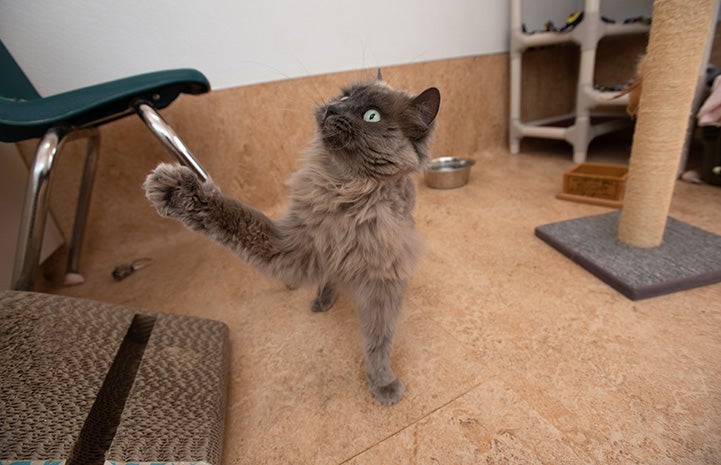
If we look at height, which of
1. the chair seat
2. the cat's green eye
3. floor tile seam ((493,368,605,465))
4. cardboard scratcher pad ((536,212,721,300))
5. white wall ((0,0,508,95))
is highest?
white wall ((0,0,508,95))

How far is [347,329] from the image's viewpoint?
0.87m

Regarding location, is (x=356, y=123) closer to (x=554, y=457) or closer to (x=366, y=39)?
(x=554, y=457)

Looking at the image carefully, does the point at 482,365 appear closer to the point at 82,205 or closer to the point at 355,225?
the point at 355,225

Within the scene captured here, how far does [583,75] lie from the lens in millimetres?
1570

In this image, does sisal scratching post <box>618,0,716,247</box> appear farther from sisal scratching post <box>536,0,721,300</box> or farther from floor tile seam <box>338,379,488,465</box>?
floor tile seam <box>338,379,488,465</box>

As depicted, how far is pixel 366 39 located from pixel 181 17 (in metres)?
0.83

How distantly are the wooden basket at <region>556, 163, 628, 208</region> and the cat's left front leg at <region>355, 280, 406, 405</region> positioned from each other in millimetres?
1133

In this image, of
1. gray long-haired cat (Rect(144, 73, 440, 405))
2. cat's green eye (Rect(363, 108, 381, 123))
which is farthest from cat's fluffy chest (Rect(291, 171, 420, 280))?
cat's green eye (Rect(363, 108, 381, 123))

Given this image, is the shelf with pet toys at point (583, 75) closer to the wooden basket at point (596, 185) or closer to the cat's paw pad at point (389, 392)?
the wooden basket at point (596, 185)

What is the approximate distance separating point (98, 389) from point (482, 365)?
0.76 meters

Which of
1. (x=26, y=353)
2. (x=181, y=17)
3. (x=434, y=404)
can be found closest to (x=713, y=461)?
(x=434, y=404)

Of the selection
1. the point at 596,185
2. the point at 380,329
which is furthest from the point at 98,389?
the point at 596,185

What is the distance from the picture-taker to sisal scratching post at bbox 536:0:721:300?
0.79 metres

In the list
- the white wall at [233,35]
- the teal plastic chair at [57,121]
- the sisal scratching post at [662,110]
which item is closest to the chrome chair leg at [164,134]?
the teal plastic chair at [57,121]
